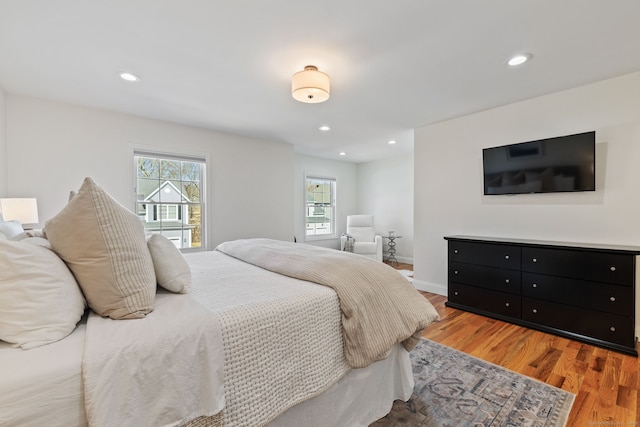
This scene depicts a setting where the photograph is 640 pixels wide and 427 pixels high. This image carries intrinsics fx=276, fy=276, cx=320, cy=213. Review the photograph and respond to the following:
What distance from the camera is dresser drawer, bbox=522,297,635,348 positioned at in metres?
2.29

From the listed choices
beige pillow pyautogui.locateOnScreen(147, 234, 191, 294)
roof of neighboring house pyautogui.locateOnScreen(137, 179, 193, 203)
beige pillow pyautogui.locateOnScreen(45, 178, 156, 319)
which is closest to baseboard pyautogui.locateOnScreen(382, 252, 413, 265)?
roof of neighboring house pyautogui.locateOnScreen(137, 179, 193, 203)

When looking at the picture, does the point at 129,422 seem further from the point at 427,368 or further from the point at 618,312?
the point at 618,312

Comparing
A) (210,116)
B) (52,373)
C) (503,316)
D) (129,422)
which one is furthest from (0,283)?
(503,316)

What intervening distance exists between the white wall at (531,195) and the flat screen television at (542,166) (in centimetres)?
13

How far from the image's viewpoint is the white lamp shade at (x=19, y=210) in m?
2.43

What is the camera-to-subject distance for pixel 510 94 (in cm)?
296

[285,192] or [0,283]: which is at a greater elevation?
[285,192]

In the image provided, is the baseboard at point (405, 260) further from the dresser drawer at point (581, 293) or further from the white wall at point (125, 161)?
the dresser drawer at point (581, 293)

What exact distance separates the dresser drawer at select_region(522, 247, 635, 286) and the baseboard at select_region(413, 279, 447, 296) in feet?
3.97

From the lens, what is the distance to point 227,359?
1.04 m

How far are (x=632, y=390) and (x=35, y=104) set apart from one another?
5.78m

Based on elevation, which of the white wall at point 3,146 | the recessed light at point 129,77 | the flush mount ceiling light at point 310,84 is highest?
the recessed light at point 129,77

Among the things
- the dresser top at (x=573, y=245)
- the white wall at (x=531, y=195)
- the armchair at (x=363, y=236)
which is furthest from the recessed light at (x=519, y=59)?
the armchair at (x=363, y=236)

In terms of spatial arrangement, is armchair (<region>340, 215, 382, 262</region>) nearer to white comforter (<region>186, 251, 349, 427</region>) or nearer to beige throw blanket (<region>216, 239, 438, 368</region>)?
beige throw blanket (<region>216, 239, 438, 368</region>)
